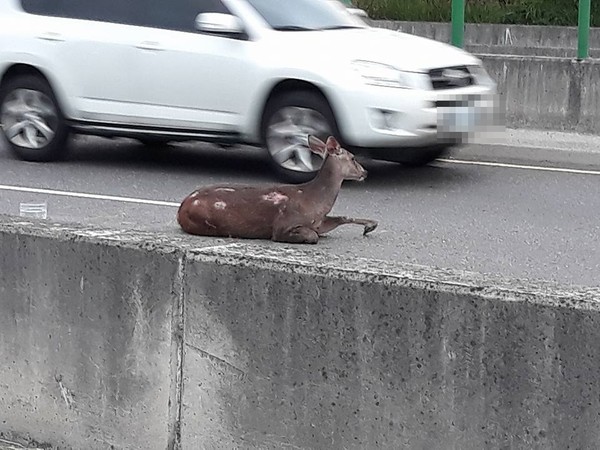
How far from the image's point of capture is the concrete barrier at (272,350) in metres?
3.58

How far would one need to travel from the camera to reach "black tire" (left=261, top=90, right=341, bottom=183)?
1030cm

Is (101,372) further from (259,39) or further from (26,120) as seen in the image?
(26,120)

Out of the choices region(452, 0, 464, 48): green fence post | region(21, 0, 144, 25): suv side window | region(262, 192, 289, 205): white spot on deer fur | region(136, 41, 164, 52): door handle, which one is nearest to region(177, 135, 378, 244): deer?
region(262, 192, 289, 205): white spot on deer fur

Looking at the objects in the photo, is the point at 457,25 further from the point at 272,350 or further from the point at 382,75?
the point at 272,350

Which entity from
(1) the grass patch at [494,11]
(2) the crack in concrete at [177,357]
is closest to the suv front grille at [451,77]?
(2) the crack in concrete at [177,357]

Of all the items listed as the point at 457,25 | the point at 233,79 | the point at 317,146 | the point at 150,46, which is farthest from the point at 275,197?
the point at 457,25

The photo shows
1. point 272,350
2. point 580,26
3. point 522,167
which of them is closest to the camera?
point 272,350

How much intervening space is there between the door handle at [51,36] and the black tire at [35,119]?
388mm

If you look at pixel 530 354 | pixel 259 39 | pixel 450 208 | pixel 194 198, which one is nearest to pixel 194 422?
pixel 530 354

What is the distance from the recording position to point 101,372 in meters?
4.30

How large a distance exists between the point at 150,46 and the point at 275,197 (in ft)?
14.0

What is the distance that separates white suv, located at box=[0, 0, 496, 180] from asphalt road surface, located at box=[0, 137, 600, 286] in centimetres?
35

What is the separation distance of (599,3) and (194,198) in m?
17.1

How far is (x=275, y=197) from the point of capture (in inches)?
278
